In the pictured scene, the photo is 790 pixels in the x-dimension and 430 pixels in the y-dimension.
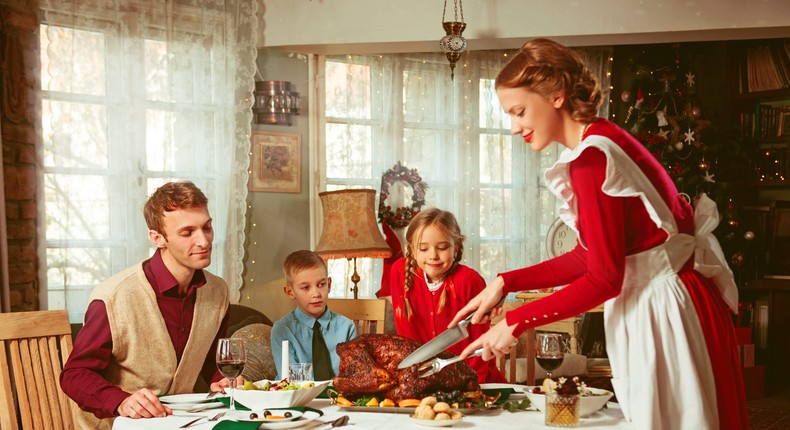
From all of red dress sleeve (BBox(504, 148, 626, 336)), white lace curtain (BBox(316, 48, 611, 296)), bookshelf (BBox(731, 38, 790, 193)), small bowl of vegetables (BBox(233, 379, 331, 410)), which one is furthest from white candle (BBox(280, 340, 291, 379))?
bookshelf (BBox(731, 38, 790, 193))

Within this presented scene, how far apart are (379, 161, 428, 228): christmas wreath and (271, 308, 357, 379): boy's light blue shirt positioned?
2.70m

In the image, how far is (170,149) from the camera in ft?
16.5

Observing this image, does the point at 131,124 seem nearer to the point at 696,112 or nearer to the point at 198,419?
the point at 198,419

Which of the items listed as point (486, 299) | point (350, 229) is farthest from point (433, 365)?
point (350, 229)

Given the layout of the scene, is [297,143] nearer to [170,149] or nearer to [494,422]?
[170,149]

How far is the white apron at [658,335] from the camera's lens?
159 centimetres

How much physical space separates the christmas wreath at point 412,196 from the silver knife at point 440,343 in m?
4.02

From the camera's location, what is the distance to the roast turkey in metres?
2.01

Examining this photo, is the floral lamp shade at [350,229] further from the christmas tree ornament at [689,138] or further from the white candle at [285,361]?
the christmas tree ornament at [689,138]

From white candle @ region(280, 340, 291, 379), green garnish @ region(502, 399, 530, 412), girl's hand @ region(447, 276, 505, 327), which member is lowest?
green garnish @ region(502, 399, 530, 412)

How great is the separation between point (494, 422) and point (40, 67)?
3669mm

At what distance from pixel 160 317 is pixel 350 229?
2.61 meters

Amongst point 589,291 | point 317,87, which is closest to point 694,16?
point 317,87

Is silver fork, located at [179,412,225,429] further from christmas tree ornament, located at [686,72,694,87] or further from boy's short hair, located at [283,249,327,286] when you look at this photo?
Answer: christmas tree ornament, located at [686,72,694,87]
